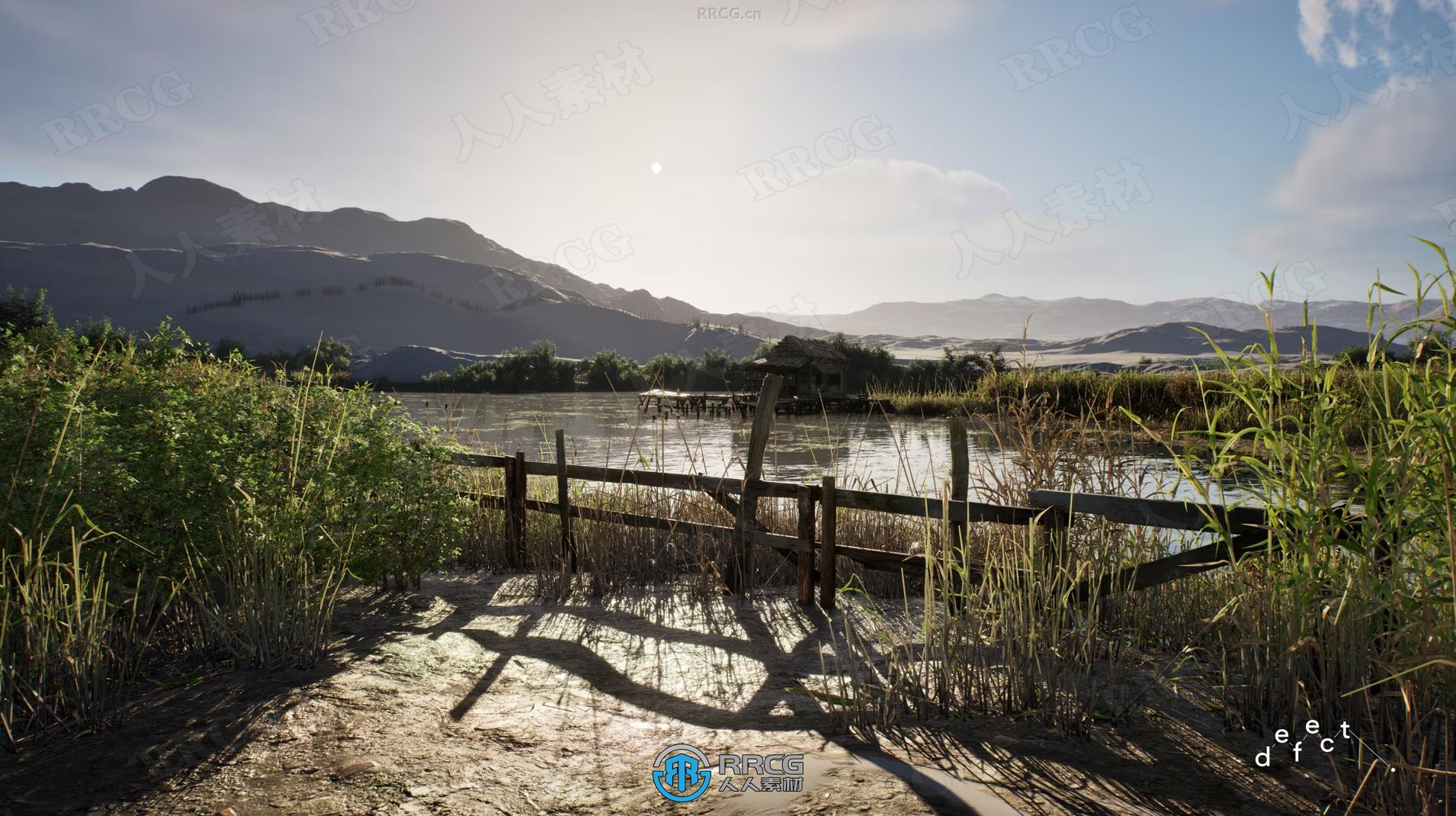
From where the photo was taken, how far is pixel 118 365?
18.3 ft

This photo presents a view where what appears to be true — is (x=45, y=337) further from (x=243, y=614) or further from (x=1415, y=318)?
(x=1415, y=318)

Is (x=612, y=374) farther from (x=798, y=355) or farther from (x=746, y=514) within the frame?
(x=746, y=514)

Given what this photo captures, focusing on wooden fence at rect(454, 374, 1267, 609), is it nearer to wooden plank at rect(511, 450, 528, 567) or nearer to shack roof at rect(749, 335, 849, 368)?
wooden plank at rect(511, 450, 528, 567)

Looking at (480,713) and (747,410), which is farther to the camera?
(747,410)

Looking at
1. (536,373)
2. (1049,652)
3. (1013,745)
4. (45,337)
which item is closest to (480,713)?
(1013,745)

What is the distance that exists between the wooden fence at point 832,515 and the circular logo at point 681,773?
1.54m

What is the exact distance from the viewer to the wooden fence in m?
4.04

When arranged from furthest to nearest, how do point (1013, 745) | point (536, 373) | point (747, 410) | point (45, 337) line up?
point (536, 373)
point (747, 410)
point (45, 337)
point (1013, 745)

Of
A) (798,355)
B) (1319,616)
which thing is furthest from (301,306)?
(1319,616)

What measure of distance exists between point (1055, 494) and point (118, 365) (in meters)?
6.45

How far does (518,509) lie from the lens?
24.1 feet

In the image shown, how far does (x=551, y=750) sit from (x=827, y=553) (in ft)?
9.93

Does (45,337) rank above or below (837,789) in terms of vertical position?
above

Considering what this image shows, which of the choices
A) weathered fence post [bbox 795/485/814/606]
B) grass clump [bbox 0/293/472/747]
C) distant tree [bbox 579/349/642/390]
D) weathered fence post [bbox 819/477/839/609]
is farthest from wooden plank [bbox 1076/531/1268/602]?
distant tree [bbox 579/349/642/390]
